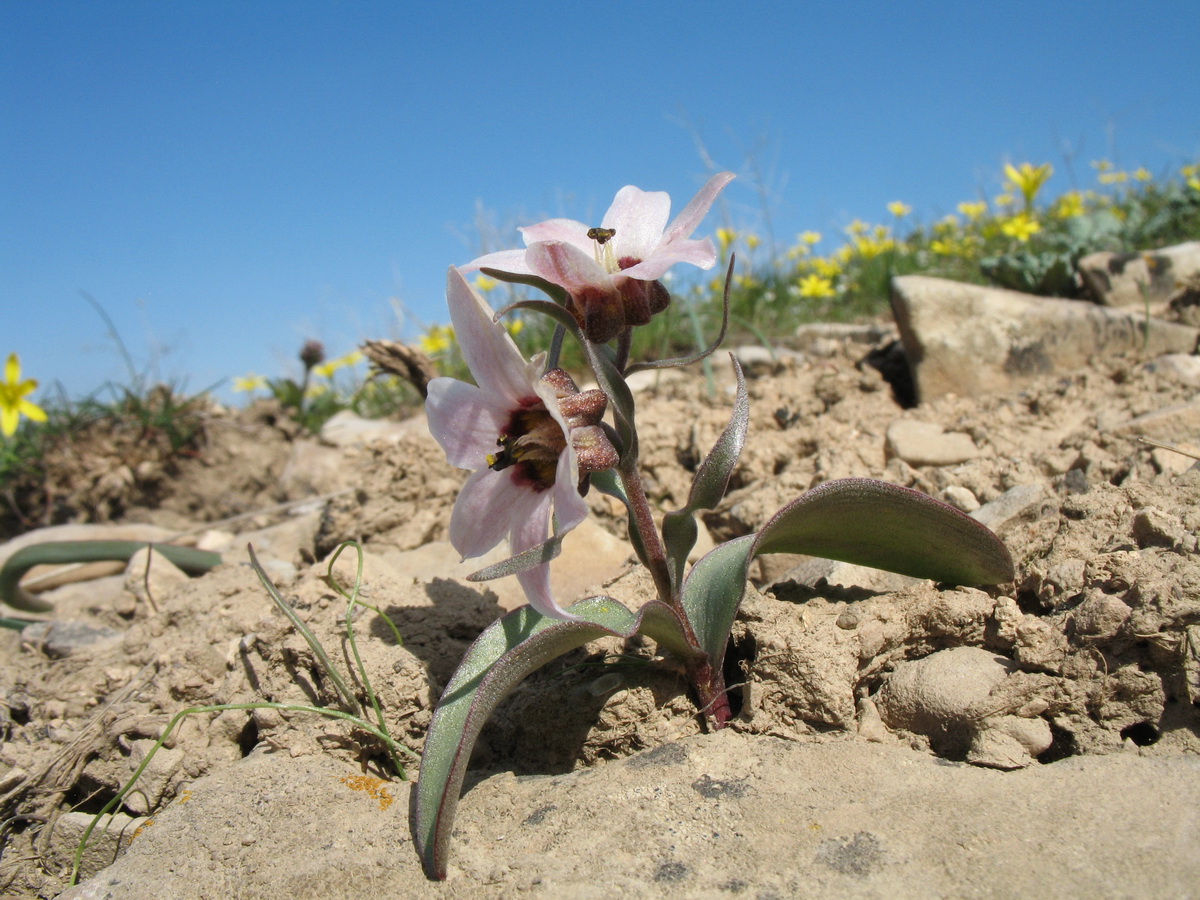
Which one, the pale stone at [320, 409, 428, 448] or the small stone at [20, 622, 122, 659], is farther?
the pale stone at [320, 409, 428, 448]

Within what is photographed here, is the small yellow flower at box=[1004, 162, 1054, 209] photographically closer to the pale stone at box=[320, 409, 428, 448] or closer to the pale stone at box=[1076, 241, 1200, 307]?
the pale stone at box=[1076, 241, 1200, 307]

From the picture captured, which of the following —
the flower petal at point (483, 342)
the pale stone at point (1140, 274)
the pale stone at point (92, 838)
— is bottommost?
the pale stone at point (92, 838)

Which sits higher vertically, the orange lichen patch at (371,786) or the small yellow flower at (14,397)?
the small yellow flower at (14,397)

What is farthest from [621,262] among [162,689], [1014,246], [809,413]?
[1014,246]

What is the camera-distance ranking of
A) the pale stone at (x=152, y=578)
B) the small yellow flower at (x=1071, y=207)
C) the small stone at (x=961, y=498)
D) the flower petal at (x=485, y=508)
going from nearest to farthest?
1. the flower petal at (x=485, y=508)
2. the small stone at (x=961, y=498)
3. the pale stone at (x=152, y=578)
4. the small yellow flower at (x=1071, y=207)

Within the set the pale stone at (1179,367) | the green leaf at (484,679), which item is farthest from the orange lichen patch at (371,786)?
the pale stone at (1179,367)

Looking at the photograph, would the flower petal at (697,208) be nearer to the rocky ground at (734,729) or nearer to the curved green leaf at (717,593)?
the curved green leaf at (717,593)

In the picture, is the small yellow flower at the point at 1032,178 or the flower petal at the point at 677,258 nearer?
the flower petal at the point at 677,258

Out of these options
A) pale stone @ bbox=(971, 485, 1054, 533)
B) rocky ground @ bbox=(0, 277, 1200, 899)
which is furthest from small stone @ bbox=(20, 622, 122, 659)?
pale stone @ bbox=(971, 485, 1054, 533)

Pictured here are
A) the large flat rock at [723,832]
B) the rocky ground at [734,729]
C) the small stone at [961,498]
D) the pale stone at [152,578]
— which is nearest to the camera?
the large flat rock at [723,832]
